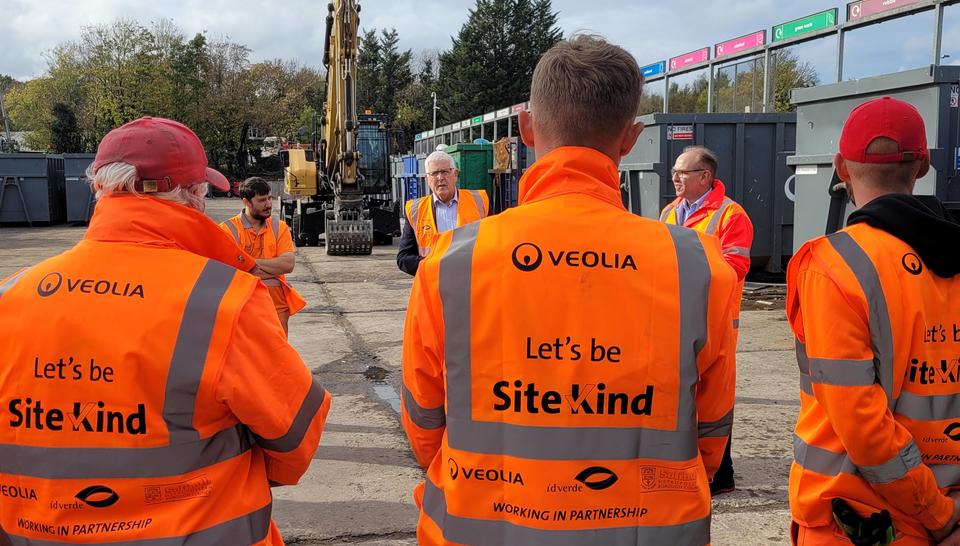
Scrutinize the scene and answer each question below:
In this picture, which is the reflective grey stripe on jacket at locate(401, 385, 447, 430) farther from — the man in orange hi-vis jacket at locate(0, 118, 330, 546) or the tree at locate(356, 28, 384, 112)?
the tree at locate(356, 28, 384, 112)

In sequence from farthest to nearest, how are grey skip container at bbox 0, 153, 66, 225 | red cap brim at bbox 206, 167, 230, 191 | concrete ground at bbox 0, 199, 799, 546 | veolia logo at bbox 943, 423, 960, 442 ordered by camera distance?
grey skip container at bbox 0, 153, 66, 225 < concrete ground at bbox 0, 199, 799, 546 < red cap brim at bbox 206, 167, 230, 191 < veolia logo at bbox 943, 423, 960, 442

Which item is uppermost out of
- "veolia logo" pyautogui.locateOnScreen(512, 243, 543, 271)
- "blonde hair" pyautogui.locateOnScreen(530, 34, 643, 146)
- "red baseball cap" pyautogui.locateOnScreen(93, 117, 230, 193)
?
"blonde hair" pyautogui.locateOnScreen(530, 34, 643, 146)

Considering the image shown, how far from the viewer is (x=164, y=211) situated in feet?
6.52

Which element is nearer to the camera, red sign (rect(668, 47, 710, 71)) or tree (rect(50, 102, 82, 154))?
red sign (rect(668, 47, 710, 71))

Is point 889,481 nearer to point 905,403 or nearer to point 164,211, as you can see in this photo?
point 905,403

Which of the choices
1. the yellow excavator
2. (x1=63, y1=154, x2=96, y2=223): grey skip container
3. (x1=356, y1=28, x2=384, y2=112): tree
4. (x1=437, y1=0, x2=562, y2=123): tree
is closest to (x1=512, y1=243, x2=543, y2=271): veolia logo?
the yellow excavator

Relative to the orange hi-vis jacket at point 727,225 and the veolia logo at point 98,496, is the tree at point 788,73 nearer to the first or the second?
the orange hi-vis jacket at point 727,225

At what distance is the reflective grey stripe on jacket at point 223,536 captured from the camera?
6.02 ft

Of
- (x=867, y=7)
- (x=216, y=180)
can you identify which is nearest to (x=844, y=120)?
(x=867, y=7)

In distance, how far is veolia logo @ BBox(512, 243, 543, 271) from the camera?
168 cm

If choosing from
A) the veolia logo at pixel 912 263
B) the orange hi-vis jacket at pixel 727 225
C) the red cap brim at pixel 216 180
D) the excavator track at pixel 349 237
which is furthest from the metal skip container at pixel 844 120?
the excavator track at pixel 349 237

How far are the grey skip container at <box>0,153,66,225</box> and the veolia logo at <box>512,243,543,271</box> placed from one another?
30.1 meters

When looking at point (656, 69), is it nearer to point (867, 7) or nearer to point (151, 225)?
point (867, 7)

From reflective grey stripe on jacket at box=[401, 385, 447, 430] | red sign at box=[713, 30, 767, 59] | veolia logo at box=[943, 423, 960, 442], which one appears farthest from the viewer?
red sign at box=[713, 30, 767, 59]
